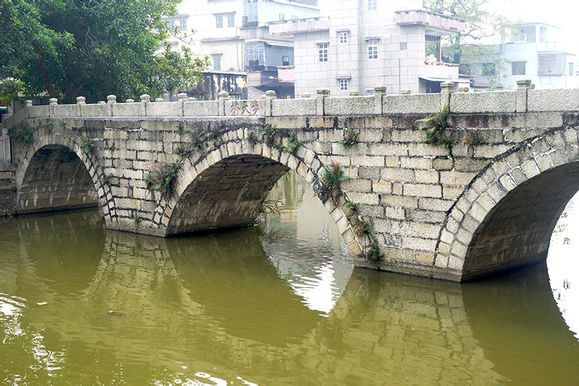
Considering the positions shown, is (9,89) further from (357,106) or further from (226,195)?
(357,106)

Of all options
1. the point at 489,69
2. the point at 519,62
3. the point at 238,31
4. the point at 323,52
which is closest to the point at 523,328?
the point at 323,52

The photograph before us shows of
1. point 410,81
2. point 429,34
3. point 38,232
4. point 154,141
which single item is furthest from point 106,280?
point 429,34

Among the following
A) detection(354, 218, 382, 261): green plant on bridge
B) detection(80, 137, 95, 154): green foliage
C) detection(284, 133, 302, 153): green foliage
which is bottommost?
detection(354, 218, 382, 261): green plant on bridge

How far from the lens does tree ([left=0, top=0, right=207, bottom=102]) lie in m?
20.9

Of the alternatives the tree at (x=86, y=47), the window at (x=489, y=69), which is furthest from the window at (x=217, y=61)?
the tree at (x=86, y=47)

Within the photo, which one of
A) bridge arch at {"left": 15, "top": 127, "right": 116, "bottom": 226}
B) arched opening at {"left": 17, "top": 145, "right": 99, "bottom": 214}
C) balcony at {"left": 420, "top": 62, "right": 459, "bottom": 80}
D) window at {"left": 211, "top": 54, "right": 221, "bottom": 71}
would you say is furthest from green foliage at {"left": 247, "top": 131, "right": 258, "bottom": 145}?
window at {"left": 211, "top": 54, "right": 221, "bottom": 71}

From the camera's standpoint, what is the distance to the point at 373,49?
34375mm

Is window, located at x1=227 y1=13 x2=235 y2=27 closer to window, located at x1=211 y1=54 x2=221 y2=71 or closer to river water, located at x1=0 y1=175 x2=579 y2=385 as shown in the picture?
window, located at x1=211 y1=54 x2=221 y2=71

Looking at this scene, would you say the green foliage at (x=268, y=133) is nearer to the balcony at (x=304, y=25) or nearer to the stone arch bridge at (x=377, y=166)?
the stone arch bridge at (x=377, y=166)

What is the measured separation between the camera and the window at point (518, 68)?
41.2 metres

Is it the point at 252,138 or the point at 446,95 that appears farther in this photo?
the point at 252,138

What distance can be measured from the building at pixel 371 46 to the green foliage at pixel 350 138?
19534 millimetres

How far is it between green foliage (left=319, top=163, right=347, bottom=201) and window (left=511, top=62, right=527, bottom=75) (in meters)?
29.8

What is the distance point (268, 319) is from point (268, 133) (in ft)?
14.6
